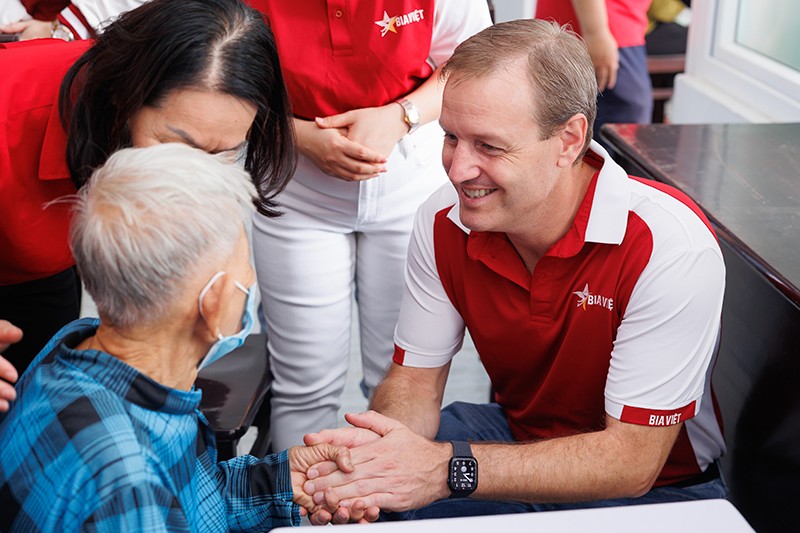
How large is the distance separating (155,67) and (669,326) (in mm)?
937

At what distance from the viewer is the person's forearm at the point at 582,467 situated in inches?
63.0

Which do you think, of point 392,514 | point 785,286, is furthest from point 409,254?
point 785,286

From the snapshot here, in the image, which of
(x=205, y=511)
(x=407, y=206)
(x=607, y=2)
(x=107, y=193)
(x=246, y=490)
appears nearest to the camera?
(x=107, y=193)

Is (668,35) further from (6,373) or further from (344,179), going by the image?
(6,373)

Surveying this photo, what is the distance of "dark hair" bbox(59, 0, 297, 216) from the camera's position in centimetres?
149

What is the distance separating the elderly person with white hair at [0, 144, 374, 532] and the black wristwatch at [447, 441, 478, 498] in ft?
1.55

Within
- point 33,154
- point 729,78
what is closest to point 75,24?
point 33,154

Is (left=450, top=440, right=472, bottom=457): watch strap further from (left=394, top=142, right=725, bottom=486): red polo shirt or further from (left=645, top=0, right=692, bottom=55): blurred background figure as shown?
(left=645, top=0, right=692, bottom=55): blurred background figure

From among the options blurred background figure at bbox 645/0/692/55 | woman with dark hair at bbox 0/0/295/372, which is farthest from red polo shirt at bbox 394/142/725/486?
blurred background figure at bbox 645/0/692/55

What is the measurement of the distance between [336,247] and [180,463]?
3.02 ft

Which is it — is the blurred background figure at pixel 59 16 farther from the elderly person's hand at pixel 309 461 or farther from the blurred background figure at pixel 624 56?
the blurred background figure at pixel 624 56

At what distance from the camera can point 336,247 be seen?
84.0 inches

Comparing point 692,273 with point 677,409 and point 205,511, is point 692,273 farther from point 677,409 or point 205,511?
point 205,511

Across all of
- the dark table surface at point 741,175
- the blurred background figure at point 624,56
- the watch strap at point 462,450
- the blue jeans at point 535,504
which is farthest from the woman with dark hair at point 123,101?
the blurred background figure at point 624,56
